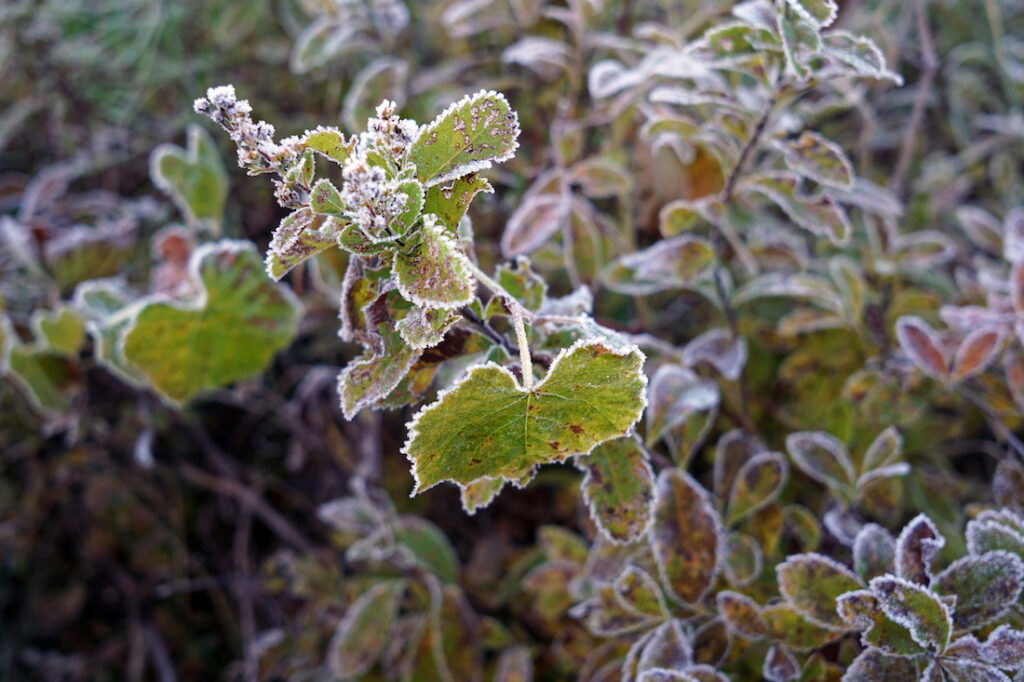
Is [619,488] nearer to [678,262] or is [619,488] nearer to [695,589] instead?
[695,589]

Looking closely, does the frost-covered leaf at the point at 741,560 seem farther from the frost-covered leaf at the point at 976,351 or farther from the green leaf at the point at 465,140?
the green leaf at the point at 465,140

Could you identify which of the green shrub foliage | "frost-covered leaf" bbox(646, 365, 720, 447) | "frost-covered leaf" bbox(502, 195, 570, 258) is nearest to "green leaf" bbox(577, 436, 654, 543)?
the green shrub foliage

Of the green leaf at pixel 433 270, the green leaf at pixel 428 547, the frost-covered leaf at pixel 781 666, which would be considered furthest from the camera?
the green leaf at pixel 428 547

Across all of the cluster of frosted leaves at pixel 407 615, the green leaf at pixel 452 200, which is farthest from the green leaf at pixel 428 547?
the green leaf at pixel 452 200

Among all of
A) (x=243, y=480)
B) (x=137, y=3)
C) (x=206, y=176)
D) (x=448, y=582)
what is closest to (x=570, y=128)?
(x=206, y=176)

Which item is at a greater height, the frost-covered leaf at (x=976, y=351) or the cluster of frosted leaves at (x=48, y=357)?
the cluster of frosted leaves at (x=48, y=357)

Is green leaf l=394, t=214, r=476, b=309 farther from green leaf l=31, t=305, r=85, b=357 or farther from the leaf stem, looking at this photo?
green leaf l=31, t=305, r=85, b=357

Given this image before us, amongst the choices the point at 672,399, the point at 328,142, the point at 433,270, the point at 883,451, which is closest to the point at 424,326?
the point at 433,270
